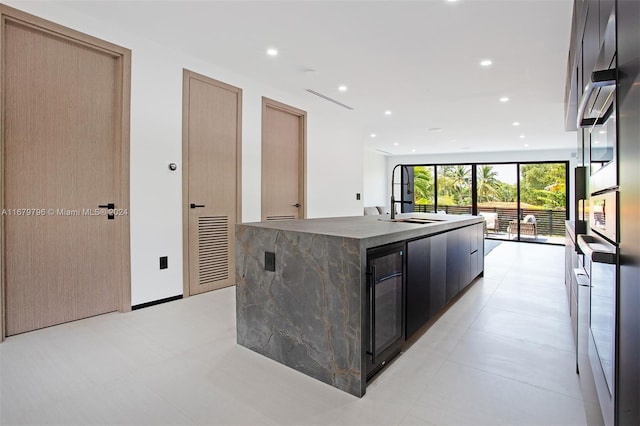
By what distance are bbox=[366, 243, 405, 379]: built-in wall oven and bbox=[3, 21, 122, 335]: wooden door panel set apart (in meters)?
2.42

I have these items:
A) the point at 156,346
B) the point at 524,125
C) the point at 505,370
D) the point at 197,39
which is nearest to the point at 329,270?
the point at 505,370

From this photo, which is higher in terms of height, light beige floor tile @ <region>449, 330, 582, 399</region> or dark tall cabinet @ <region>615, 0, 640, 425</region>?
dark tall cabinet @ <region>615, 0, 640, 425</region>

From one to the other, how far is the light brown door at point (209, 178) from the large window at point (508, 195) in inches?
320

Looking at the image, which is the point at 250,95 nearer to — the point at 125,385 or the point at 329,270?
the point at 329,270

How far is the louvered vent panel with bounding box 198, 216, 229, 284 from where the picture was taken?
3805mm

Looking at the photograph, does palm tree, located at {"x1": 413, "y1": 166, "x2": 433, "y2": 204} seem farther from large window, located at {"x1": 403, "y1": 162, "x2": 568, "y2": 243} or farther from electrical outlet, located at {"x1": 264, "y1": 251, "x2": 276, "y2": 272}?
electrical outlet, located at {"x1": 264, "y1": 251, "x2": 276, "y2": 272}

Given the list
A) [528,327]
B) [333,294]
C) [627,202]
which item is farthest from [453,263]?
[627,202]

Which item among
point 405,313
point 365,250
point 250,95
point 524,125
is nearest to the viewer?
point 365,250

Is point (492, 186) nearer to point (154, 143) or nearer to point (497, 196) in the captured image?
point (497, 196)

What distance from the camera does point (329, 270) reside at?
6.17ft

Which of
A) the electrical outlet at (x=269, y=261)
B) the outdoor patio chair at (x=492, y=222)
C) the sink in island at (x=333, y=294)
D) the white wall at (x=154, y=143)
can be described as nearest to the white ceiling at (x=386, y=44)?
the white wall at (x=154, y=143)

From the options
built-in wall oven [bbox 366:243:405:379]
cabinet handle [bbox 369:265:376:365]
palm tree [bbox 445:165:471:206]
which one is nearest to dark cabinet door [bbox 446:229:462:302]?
built-in wall oven [bbox 366:243:405:379]

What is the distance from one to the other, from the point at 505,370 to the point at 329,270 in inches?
48.1

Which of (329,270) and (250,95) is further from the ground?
(250,95)
